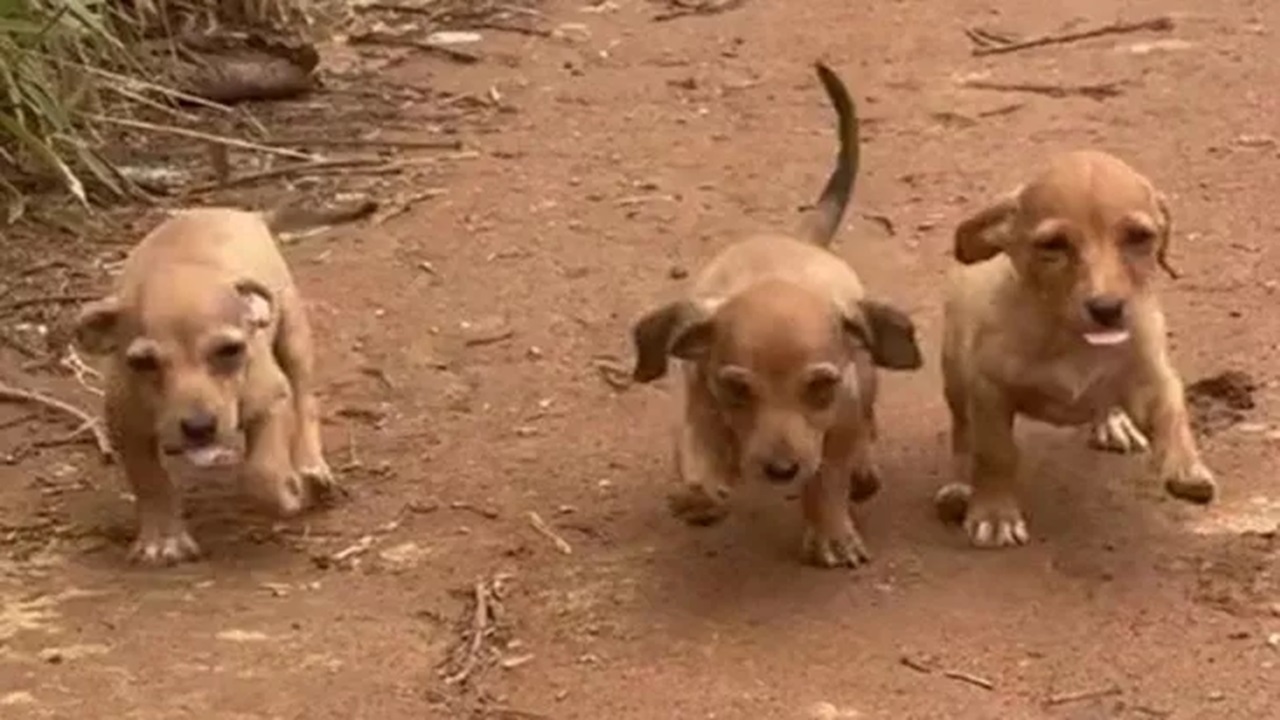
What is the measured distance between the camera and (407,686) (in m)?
4.80

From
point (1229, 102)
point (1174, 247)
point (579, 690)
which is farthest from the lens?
point (1229, 102)

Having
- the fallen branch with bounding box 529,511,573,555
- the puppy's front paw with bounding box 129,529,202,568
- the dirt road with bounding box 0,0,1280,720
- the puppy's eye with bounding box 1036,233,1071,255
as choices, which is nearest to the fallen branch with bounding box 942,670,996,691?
the dirt road with bounding box 0,0,1280,720

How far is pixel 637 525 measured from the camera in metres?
5.48

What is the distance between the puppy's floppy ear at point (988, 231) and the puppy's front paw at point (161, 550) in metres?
1.54

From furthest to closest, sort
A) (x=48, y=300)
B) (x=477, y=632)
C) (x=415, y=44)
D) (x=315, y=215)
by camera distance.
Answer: (x=415, y=44) → (x=315, y=215) → (x=48, y=300) → (x=477, y=632)

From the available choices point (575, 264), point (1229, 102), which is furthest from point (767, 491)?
point (1229, 102)

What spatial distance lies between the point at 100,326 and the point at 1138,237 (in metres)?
1.87

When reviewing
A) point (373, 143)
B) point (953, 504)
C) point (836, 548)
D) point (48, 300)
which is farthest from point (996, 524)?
point (373, 143)

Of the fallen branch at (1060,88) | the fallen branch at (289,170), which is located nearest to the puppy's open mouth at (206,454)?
the fallen branch at (289,170)

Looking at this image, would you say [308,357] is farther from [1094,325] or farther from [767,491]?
[1094,325]

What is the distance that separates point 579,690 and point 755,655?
0.31m

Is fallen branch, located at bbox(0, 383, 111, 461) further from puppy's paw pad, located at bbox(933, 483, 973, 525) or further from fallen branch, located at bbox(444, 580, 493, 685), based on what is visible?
puppy's paw pad, located at bbox(933, 483, 973, 525)

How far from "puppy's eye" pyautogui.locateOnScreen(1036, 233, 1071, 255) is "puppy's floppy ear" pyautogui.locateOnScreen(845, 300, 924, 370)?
0.93 feet

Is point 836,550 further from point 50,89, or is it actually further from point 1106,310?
point 50,89
